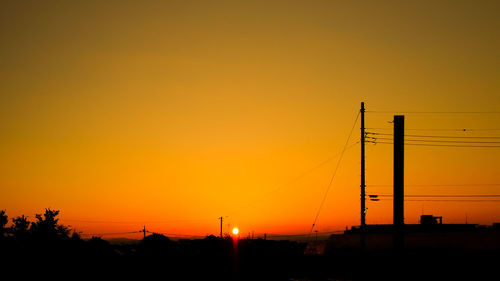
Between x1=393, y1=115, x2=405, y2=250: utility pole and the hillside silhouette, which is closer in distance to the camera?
x1=393, y1=115, x2=405, y2=250: utility pole

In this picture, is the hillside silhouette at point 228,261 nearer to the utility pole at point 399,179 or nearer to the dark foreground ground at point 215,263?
the dark foreground ground at point 215,263

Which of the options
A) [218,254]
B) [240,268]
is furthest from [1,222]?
[240,268]

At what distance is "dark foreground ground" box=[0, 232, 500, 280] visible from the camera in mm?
40406

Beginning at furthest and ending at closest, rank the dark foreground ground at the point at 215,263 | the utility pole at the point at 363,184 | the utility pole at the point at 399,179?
the dark foreground ground at the point at 215,263 < the utility pole at the point at 363,184 < the utility pole at the point at 399,179

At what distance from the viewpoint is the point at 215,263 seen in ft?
193

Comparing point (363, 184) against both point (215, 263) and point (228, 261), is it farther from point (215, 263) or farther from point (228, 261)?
point (228, 261)

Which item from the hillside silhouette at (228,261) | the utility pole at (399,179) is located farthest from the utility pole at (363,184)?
the utility pole at (399,179)

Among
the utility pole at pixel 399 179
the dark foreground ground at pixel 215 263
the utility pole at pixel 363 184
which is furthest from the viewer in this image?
the dark foreground ground at pixel 215 263

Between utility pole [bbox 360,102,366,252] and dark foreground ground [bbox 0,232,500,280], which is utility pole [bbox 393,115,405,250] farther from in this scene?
utility pole [bbox 360,102,366,252]

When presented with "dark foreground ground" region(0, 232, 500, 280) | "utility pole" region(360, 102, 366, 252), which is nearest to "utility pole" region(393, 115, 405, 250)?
"dark foreground ground" region(0, 232, 500, 280)

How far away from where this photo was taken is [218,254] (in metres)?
64.4

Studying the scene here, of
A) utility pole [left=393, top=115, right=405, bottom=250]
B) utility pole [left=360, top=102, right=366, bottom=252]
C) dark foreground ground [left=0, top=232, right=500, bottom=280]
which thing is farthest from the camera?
dark foreground ground [left=0, top=232, right=500, bottom=280]

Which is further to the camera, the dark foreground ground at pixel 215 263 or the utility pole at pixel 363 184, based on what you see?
the dark foreground ground at pixel 215 263

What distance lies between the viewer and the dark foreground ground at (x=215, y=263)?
40406 mm
